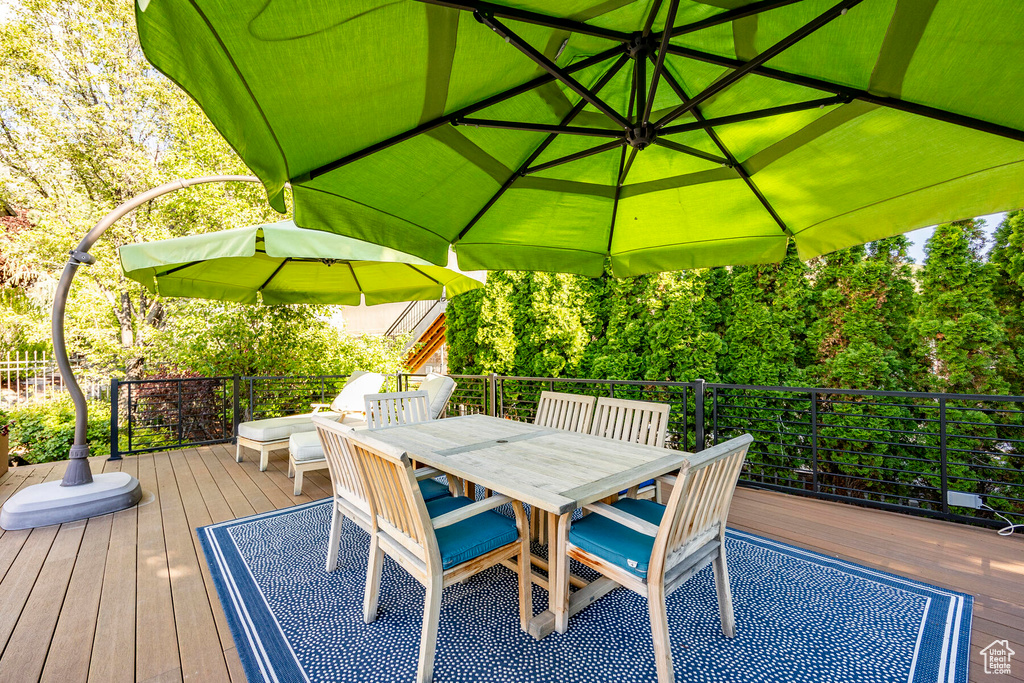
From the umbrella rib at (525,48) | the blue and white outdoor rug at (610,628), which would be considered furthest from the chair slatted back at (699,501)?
the umbrella rib at (525,48)

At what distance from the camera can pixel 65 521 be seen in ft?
10.6

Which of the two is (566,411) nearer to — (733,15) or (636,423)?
(636,423)

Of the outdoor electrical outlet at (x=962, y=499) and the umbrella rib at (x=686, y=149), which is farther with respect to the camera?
the outdoor electrical outlet at (x=962, y=499)

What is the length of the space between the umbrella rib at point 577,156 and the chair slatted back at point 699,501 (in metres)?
1.34

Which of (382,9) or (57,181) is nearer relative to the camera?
(382,9)

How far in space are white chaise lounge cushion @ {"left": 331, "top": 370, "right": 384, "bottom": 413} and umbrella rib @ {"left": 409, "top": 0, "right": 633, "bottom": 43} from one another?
4.50 meters

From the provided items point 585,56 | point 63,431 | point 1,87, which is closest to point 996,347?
point 585,56

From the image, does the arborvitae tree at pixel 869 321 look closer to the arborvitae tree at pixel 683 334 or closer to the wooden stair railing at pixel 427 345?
the arborvitae tree at pixel 683 334

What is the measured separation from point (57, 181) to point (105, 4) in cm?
328

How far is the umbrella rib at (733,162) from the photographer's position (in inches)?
78.1

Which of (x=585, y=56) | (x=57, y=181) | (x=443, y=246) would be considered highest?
(x=57, y=181)

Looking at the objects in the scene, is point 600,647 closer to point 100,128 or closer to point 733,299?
point 733,299

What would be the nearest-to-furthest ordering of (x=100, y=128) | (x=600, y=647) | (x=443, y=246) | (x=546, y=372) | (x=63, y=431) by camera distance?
(x=600, y=647)
(x=443, y=246)
(x=63, y=431)
(x=546, y=372)
(x=100, y=128)

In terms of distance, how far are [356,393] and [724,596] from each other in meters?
4.53
